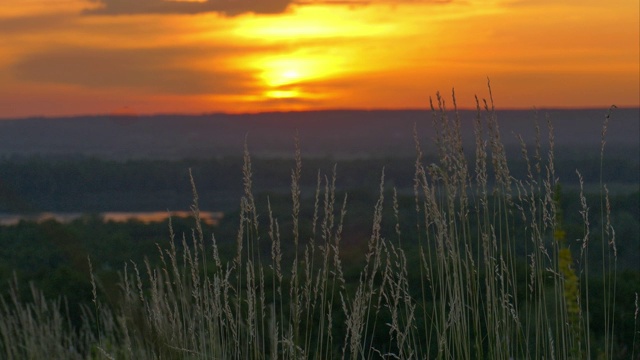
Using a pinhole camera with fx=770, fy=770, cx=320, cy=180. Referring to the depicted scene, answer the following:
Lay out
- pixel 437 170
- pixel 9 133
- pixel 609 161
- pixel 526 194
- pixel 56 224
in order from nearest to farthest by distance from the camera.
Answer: pixel 437 170
pixel 526 194
pixel 56 224
pixel 9 133
pixel 609 161

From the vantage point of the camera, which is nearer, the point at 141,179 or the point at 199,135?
the point at 141,179

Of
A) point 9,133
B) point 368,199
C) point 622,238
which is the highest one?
point 9,133

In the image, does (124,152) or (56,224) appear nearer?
(56,224)

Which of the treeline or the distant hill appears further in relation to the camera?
the distant hill

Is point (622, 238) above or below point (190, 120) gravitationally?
below

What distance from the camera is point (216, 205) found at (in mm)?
13258

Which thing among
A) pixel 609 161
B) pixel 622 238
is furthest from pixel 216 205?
pixel 609 161

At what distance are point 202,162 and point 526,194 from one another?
15175mm

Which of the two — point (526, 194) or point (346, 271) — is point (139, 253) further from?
point (526, 194)

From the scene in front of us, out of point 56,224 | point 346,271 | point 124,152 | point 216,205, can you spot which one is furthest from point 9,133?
point 56,224

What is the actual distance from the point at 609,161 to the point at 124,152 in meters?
15.9

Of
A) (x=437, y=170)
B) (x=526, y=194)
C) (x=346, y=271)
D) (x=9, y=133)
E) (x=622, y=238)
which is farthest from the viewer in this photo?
(x=622, y=238)

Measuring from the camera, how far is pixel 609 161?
84.6 ft

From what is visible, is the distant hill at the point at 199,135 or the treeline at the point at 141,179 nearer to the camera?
the treeline at the point at 141,179
